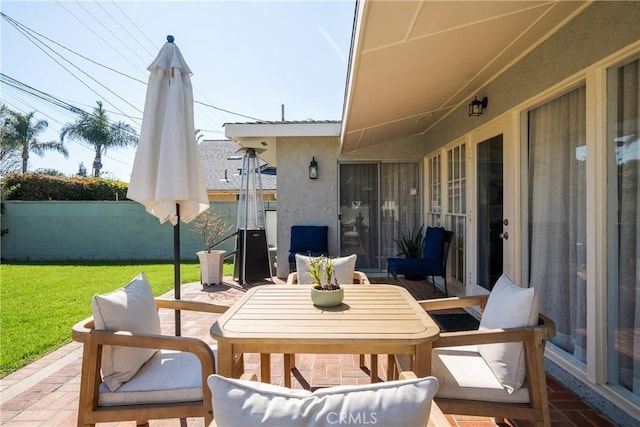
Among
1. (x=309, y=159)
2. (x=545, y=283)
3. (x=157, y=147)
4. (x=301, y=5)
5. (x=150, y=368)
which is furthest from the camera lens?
(x=309, y=159)

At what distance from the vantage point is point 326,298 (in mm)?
2168

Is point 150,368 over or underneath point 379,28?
underneath

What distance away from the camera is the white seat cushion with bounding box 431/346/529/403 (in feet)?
5.67

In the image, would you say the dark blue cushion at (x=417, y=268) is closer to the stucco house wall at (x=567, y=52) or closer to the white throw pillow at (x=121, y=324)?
the stucco house wall at (x=567, y=52)

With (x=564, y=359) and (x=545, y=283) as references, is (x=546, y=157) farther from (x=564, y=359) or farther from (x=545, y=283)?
(x=564, y=359)

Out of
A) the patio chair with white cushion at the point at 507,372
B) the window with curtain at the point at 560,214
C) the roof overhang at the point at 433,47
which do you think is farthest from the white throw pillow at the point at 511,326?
the roof overhang at the point at 433,47

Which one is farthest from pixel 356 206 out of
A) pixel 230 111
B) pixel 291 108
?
pixel 291 108

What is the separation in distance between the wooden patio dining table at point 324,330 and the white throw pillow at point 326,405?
0.84m

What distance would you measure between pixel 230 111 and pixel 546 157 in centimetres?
1774

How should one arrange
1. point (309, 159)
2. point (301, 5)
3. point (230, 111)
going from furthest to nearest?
point (230, 111)
point (309, 159)
point (301, 5)

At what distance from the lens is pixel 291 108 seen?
22062 mm

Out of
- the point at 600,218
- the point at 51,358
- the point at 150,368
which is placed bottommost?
the point at 51,358

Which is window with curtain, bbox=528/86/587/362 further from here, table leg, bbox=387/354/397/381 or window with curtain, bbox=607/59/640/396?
table leg, bbox=387/354/397/381

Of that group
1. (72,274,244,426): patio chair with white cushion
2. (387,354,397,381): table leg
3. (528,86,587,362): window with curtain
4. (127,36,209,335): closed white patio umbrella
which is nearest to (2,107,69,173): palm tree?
(127,36,209,335): closed white patio umbrella
